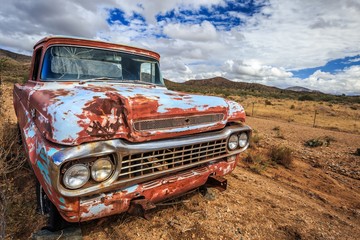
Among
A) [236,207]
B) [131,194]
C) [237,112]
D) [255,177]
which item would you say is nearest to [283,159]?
[255,177]

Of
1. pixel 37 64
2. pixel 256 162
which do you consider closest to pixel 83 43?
pixel 37 64

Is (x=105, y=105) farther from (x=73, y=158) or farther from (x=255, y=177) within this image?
(x=255, y=177)

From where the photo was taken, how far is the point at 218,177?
8.79ft

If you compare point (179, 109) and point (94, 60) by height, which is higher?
point (94, 60)

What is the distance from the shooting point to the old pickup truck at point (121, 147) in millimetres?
1655

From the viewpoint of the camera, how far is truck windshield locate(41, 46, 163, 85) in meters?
2.98

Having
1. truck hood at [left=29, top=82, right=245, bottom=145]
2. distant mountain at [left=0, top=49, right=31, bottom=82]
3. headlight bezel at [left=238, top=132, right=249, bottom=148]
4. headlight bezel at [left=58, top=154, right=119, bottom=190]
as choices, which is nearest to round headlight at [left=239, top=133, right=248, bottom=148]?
headlight bezel at [left=238, top=132, right=249, bottom=148]

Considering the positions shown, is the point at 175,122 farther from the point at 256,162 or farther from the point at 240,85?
the point at 240,85

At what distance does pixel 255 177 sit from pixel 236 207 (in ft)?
4.47

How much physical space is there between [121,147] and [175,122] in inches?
22.4

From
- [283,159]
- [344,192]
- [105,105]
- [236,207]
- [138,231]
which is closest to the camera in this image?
[105,105]

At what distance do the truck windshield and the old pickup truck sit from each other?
119mm

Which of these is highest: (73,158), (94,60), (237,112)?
(94,60)

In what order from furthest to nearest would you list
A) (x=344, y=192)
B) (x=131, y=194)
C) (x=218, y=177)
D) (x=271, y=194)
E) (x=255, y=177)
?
(x=255, y=177)
(x=344, y=192)
(x=271, y=194)
(x=218, y=177)
(x=131, y=194)
